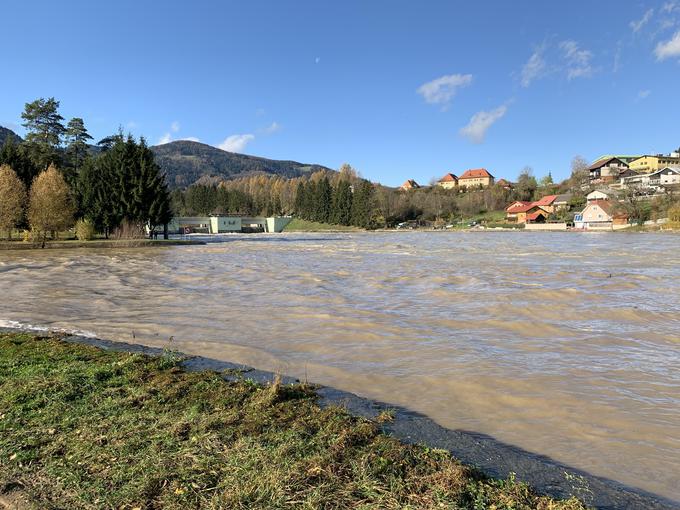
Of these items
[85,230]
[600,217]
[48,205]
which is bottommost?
[85,230]

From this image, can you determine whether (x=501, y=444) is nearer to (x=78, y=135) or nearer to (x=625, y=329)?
(x=625, y=329)

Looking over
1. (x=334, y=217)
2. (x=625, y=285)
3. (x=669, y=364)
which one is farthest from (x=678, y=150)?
(x=669, y=364)

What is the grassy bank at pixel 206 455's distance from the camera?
10.9ft

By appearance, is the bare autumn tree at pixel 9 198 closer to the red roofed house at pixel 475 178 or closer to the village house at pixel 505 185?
the village house at pixel 505 185

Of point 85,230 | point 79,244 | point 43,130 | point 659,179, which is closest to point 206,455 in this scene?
point 79,244

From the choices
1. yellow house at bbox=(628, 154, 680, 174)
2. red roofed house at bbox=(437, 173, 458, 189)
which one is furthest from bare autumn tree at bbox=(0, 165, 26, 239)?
red roofed house at bbox=(437, 173, 458, 189)

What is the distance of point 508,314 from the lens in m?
12.9

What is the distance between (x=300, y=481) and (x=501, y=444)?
2629 mm

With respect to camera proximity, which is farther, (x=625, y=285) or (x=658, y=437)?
(x=625, y=285)

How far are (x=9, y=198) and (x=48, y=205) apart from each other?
318 cm

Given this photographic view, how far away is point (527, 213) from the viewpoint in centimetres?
11681

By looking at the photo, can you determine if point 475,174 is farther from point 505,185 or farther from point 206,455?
point 206,455

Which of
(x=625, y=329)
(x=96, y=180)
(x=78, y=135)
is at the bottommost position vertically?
(x=625, y=329)

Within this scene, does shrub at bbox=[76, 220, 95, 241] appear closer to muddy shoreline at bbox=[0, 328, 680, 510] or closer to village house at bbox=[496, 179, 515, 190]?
muddy shoreline at bbox=[0, 328, 680, 510]
